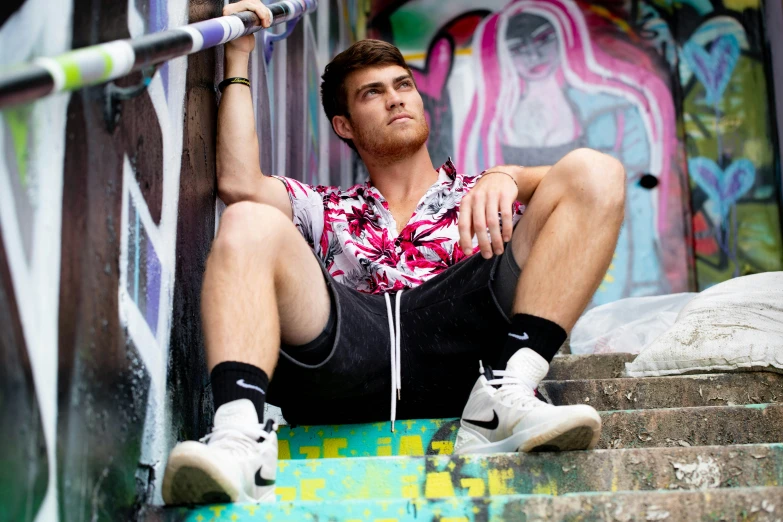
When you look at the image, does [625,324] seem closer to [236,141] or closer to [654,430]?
[654,430]

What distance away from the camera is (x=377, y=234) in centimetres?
229

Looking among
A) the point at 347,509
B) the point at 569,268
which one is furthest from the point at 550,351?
the point at 347,509

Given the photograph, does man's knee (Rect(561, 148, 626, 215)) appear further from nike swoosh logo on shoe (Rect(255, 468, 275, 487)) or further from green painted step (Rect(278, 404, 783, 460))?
nike swoosh logo on shoe (Rect(255, 468, 275, 487))

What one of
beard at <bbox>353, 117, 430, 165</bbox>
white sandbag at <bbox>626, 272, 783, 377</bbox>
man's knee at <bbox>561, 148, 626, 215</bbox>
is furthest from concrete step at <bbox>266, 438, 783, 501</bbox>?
beard at <bbox>353, 117, 430, 165</bbox>

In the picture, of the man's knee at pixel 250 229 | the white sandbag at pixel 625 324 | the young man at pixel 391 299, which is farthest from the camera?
the white sandbag at pixel 625 324

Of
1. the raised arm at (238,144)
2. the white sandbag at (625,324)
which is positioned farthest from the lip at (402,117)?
the white sandbag at (625,324)

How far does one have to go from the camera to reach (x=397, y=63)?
276 cm

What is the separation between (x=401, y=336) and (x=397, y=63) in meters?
1.14

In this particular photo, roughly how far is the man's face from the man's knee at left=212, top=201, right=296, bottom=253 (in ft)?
3.28

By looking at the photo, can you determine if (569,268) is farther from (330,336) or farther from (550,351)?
(330,336)

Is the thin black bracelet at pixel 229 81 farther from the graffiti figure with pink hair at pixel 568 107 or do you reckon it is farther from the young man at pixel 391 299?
the graffiti figure with pink hair at pixel 568 107

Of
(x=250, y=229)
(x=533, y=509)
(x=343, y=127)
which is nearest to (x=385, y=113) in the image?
(x=343, y=127)

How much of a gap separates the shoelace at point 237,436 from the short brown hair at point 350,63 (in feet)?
5.24

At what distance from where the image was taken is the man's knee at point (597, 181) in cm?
178
